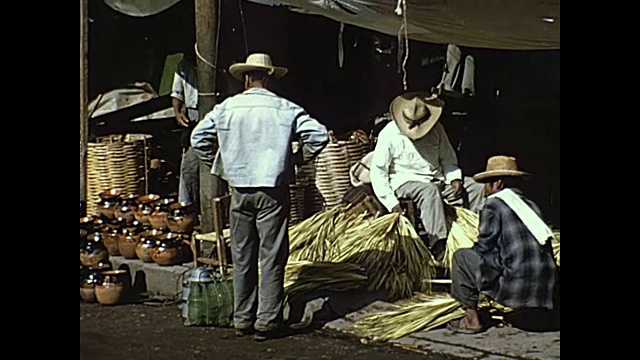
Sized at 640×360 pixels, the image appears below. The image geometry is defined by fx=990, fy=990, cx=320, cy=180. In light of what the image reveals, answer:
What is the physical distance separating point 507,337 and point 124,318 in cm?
313

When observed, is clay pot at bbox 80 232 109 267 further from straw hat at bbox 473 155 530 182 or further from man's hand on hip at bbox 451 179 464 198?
straw hat at bbox 473 155 530 182

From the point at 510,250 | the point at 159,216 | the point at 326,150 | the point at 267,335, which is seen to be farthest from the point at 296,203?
the point at 510,250

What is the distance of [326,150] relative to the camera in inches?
380

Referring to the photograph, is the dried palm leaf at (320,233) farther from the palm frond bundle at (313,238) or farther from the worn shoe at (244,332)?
the worn shoe at (244,332)

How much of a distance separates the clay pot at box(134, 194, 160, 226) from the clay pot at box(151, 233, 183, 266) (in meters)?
0.55

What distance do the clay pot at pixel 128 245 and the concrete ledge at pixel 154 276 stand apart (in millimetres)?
78

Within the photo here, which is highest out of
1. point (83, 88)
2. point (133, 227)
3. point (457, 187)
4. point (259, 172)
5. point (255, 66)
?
point (83, 88)

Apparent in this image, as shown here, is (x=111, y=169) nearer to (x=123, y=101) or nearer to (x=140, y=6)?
(x=123, y=101)

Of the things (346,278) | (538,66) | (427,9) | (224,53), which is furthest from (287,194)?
(538,66)

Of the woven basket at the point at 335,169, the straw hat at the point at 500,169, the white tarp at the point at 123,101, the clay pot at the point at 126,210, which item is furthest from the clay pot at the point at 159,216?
the straw hat at the point at 500,169

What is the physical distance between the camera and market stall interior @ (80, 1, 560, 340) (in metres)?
8.12

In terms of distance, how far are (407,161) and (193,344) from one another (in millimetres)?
2727

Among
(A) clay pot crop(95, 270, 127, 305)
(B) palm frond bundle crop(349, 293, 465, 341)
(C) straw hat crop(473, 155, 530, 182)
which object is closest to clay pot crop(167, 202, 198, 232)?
(A) clay pot crop(95, 270, 127, 305)

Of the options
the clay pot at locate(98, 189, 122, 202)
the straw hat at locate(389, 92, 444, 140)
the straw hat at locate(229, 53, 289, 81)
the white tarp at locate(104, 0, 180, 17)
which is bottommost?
the clay pot at locate(98, 189, 122, 202)
